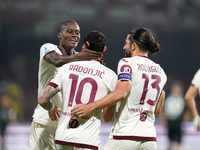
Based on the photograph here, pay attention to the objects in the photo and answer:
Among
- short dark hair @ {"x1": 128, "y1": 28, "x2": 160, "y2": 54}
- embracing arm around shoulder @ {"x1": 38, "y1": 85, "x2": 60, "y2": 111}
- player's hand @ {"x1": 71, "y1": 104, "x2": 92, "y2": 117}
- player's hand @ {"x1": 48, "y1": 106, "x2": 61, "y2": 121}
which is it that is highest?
short dark hair @ {"x1": 128, "y1": 28, "x2": 160, "y2": 54}

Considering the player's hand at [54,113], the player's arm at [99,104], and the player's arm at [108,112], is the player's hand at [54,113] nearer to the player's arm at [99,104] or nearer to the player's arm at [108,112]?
the player's arm at [108,112]

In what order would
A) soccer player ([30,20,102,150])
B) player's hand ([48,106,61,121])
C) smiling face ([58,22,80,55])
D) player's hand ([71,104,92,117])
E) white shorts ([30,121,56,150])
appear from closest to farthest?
player's hand ([71,104,92,117])
player's hand ([48,106,61,121])
soccer player ([30,20,102,150])
white shorts ([30,121,56,150])
smiling face ([58,22,80,55])

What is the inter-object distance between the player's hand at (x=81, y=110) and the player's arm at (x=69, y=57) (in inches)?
23.8

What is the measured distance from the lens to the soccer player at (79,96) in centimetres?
339

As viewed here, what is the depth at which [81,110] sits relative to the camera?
3.28 m

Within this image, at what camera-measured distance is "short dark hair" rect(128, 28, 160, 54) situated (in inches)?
150

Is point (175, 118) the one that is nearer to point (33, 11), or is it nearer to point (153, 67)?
point (153, 67)

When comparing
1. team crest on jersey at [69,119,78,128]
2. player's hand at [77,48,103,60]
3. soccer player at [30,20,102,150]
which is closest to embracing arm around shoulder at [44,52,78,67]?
soccer player at [30,20,102,150]

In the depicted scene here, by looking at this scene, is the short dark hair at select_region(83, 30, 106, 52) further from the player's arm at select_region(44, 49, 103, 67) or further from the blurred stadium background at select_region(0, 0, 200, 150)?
the blurred stadium background at select_region(0, 0, 200, 150)

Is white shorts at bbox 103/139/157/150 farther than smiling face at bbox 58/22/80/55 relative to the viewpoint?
No

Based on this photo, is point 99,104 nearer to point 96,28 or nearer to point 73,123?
point 73,123

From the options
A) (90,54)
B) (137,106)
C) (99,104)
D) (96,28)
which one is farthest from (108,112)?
(96,28)

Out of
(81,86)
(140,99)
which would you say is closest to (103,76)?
(81,86)

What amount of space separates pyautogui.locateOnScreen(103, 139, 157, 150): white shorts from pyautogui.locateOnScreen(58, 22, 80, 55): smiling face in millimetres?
1612
